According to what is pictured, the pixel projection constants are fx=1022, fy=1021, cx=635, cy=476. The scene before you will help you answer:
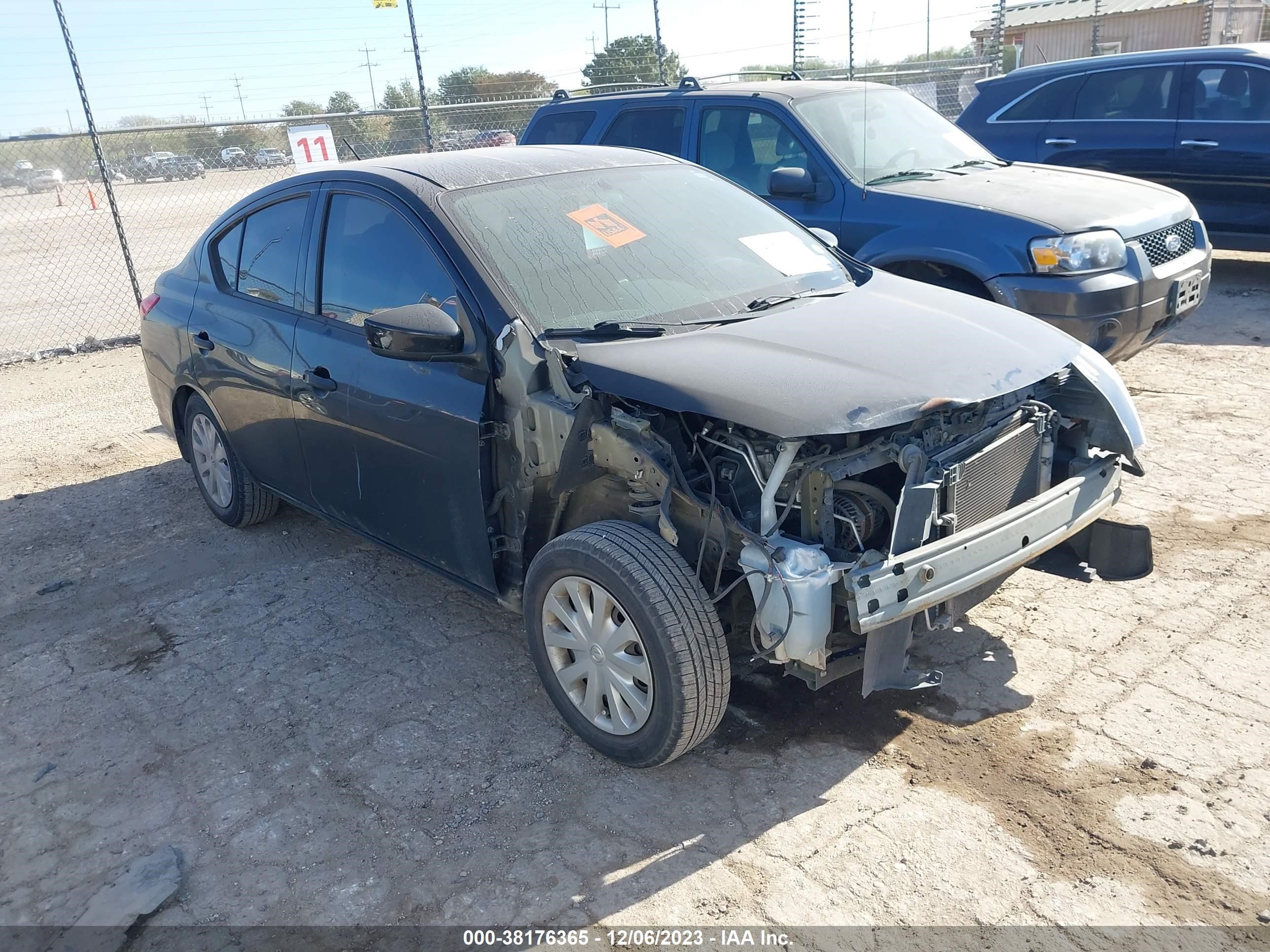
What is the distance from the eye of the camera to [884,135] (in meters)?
6.88

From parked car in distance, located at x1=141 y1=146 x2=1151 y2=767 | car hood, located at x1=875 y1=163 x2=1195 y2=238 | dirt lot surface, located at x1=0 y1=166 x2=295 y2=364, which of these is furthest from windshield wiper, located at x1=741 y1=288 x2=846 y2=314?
dirt lot surface, located at x1=0 y1=166 x2=295 y2=364

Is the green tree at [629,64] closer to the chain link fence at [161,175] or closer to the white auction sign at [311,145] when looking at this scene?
the chain link fence at [161,175]

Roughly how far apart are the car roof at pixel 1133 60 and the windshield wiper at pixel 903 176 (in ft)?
11.0

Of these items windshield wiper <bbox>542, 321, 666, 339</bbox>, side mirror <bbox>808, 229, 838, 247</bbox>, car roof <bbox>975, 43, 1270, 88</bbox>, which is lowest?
windshield wiper <bbox>542, 321, 666, 339</bbox>

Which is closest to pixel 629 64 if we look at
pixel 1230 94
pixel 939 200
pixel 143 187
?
pixel 143 187

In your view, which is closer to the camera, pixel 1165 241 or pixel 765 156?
pixel 1165 241

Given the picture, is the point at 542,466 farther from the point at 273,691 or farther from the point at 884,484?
the point at 273,691

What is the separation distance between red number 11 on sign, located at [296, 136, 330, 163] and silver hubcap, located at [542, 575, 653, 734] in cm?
1034

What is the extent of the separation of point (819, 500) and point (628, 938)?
131 centimetres

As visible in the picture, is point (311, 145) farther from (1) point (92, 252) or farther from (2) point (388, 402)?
(2) point (388, 402)

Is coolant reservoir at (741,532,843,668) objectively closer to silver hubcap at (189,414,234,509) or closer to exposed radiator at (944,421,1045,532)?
exposed radiator at (944,421,1045,532)

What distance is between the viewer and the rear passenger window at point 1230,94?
326 inches

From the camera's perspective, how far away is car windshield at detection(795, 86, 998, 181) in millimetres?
6637

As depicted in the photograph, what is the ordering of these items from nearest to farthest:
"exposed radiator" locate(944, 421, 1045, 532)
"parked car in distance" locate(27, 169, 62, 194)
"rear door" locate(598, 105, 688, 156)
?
"exposed radiator" locate(944, 421, 1045, 532), "rear door" locate(598, 105, 688, 156), "parked car in distance" locate(27, 169, 62, 194)
